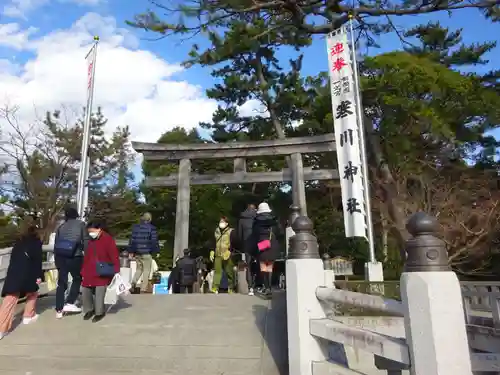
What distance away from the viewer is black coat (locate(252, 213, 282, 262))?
6.69 metres

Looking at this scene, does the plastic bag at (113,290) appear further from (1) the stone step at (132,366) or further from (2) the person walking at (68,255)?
(1) the stone step at (132,366)

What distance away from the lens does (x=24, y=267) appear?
537 centimetres

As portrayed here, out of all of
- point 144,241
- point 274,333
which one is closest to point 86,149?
point 144,241

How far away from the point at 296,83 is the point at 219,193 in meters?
7.73

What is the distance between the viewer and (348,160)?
359 inches

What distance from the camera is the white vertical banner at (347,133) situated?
8.86m

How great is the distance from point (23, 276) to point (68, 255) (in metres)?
0.63

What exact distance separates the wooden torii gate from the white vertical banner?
289 centimetres

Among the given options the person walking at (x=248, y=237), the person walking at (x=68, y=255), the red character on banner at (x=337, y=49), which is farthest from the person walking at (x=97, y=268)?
the red character on banner at (x=337, y=49)

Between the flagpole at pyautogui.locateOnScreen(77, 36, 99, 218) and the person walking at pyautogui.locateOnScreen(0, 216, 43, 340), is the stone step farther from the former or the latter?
the flagpole at pyautogui.locateOnScreen(77, 36, 99, 218)

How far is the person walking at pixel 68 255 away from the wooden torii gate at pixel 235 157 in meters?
6.21

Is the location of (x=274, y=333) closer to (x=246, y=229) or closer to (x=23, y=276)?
(x=246, y=229)

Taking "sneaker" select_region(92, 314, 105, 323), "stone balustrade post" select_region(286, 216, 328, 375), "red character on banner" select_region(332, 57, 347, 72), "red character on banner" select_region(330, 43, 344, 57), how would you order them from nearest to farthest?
"stone balustrade post" select_region(286, 216, 328, 375) < "sneaker" select_region(92, 314, 105, 323) < "red character on banner" select_region(330, 43, 344, 57) < "red character on banner" select_region(332, 57, 347, 72)

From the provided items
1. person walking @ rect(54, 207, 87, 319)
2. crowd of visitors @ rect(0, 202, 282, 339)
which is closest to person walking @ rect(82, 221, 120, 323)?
crowd of visitors @ rect(0, 202, 282, 339)
